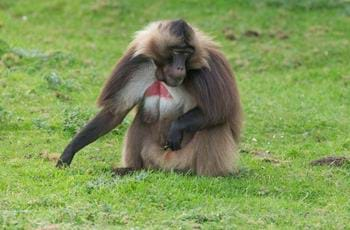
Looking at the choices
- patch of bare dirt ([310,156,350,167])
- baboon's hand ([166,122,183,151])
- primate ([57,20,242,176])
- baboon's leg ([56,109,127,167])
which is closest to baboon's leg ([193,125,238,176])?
primate ([57,20,242,176])

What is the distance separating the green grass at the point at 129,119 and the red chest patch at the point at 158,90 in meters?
0.84

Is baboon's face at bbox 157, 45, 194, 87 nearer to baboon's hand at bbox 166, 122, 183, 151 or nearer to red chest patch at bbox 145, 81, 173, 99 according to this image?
red chest patch at bbox 145, 81, 173, 99

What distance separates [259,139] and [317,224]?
451 centimetres

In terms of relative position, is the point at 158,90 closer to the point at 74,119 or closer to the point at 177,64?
the point at 177,64

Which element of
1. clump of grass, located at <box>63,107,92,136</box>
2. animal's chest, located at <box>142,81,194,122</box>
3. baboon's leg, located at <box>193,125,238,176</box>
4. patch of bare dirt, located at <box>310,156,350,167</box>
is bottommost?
patch of bare dirt, located at <box>310,156,350,167</box>

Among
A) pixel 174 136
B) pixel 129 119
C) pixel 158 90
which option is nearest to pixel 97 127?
pixel 158 90

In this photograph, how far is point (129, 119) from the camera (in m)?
12.5

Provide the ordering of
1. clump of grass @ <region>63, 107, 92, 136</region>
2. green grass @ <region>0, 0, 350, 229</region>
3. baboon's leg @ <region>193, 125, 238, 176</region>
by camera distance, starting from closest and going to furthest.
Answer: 1. green grass @ <region>0, 0, 350, 229</region>
2. baboon's leg @ <region>193, 125, 238, 176</region>
3. clump of grass @ <region>63, 107, 92, 136</region>

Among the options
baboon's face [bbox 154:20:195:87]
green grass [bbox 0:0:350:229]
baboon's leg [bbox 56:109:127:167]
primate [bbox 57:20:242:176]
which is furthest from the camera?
baboon's leg [bbox 56:109:127:167]

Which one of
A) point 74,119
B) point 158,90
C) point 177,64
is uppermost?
point 177,64

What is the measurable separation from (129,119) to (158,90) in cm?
285

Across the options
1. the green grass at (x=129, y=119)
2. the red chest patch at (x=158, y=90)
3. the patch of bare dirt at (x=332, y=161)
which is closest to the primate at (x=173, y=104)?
the red chest patch at (x=158, y=90)

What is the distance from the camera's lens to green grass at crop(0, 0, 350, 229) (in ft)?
26.4

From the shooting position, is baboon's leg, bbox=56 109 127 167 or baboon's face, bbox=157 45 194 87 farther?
baboon's leg, bbox=56 109 127 167
